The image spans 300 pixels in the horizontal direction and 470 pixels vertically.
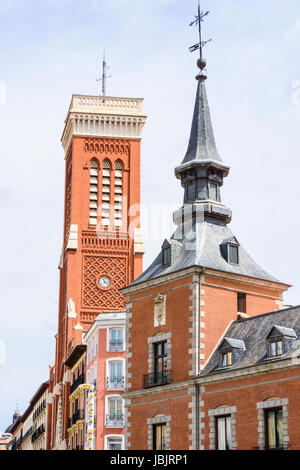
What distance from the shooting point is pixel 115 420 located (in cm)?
6669

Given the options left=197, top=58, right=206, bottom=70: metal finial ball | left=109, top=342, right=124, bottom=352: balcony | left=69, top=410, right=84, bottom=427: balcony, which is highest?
left=197, top=58, right=206, bottom=70: metal finial ball

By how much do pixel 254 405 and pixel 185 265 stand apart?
978 cm

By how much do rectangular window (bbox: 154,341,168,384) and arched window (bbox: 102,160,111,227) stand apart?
143ft

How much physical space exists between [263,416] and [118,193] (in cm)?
5428

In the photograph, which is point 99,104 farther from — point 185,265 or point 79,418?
point 185,265

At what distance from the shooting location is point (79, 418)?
247 ft

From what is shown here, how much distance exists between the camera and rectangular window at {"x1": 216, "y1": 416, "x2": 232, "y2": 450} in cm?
4181

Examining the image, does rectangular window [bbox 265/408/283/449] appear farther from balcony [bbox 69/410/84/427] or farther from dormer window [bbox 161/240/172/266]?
balcony [bbox 69/410/84/427]

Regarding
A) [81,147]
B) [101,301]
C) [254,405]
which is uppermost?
[81,147]

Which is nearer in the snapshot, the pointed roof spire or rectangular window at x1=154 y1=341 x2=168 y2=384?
rectangular window at x1=154 y1=341 x2=168 y2=384

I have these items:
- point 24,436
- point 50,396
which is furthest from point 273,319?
point 24,436

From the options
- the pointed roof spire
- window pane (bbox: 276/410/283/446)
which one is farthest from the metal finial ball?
window pane (bbox: 276/410/283/446)

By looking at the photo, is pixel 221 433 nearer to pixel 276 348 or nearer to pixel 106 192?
pixel 276 348

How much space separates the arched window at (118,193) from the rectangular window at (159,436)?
4610 cm
